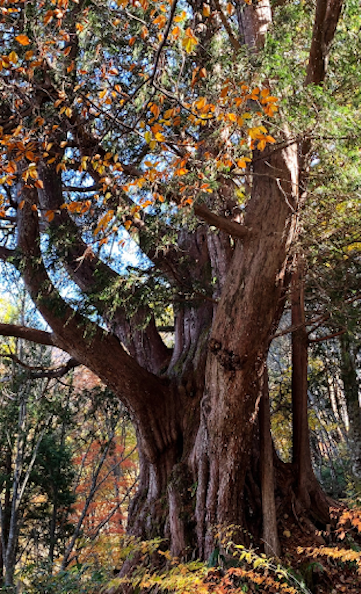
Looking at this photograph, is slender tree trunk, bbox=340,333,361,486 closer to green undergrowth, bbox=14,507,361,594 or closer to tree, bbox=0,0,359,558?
tree, bbox=0,0,359,558

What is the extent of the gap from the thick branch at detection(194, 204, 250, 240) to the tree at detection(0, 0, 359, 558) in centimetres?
2

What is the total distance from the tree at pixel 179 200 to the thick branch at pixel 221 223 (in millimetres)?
18

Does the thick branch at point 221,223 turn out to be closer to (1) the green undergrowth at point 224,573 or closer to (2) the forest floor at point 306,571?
(1) the green undergrowth at point 224,573

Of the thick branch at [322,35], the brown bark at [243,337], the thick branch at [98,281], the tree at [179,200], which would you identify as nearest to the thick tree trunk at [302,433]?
the tree at [179,200]

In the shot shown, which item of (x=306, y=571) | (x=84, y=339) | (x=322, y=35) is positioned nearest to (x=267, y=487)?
(x=306, y=571)

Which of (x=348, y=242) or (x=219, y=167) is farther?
(x=348, y=242)

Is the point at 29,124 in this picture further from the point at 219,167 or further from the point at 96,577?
the point at 96,577

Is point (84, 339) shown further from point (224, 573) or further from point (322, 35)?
point (322, 35)

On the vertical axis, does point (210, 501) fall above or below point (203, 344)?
below

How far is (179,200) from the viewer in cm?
304

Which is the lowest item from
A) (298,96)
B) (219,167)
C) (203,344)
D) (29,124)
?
(203,344)

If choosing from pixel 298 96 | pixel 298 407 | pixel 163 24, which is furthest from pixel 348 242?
pixel 163 24

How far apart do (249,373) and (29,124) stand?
321cm

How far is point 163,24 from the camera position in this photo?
268cm
